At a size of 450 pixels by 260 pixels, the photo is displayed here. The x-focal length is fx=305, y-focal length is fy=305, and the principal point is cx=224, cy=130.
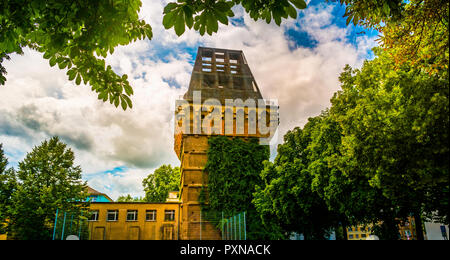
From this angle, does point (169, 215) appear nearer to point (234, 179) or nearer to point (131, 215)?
point (131, 215)

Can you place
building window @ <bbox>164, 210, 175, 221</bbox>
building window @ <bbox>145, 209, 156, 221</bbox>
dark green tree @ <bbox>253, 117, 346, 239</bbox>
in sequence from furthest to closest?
building window @ <bbox>164, 210, 175, 221</bbox> < building window @ <bbox>145, 209, 156, 221</bbox> < dark green tree @ <bbox>253, 117, 346, 239</bbox>

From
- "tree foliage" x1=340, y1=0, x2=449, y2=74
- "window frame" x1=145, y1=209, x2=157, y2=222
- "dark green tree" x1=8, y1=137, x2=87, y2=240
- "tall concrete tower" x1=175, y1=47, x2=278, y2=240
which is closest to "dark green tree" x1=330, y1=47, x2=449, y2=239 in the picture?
"tree foliage" x1=340, y1=0, x2=449, y2=74

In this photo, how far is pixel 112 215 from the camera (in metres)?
36.7

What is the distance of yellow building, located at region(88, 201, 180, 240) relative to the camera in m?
35.2

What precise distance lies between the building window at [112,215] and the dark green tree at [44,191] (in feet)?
17.1

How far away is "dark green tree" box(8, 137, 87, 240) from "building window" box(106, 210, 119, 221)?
5.20 meters

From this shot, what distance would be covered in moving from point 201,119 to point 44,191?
54.6 ft

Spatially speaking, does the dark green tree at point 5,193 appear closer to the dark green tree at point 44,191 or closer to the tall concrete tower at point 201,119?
the dark green tree at point 44,191

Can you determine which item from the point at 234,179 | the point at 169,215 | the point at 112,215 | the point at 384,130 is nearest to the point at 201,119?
the point at 234,179

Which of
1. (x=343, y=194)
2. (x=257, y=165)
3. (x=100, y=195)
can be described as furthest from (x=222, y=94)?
(x=100, y=195)

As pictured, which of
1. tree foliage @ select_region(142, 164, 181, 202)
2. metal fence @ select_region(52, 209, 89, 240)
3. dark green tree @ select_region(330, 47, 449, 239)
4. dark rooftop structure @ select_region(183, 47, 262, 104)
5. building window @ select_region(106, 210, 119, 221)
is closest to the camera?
dark green tree @ select_region(330, 47, 449, 239)

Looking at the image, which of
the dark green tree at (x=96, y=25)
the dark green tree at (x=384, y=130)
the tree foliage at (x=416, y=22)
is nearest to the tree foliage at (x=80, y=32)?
the dark green tree at (x=96, y=25)

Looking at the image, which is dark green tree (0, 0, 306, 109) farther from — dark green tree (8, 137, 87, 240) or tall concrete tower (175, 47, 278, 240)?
dark green tree (8, 137, 87, 240)

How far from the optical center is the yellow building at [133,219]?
115 feet
